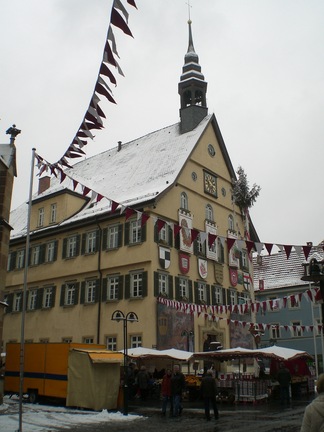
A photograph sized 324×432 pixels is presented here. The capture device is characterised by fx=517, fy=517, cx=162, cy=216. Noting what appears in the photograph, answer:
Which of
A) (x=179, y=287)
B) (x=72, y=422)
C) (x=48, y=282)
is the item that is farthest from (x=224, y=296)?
(x=72, y=422)

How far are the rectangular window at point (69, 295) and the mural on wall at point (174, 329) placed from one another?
269 inches

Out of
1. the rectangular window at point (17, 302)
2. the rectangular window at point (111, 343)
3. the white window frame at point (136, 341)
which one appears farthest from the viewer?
the rectangular window at point (17, 302)

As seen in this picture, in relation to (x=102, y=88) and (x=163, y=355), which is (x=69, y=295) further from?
(x=102, y=88)

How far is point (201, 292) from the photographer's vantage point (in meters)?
31.4

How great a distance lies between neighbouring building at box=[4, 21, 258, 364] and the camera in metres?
28.5

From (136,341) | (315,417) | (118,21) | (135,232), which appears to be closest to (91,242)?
(135,232)

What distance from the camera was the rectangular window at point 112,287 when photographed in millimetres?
29391

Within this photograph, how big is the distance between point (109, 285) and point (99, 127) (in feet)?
62.0

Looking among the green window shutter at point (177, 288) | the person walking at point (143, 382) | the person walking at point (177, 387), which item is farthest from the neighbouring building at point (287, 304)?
the person walking at point (177, 387)

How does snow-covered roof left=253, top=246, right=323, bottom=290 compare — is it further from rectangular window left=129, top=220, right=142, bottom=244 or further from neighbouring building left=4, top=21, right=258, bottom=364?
rectangular window left=129, top=220, right=142, bottom=244

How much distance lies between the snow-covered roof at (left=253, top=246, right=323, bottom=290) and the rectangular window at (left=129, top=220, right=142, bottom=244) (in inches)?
878

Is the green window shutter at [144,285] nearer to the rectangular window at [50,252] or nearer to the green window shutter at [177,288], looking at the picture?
the green window shutter at [177,288]

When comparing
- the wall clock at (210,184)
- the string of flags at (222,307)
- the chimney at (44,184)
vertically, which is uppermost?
the chimney at (44,184)

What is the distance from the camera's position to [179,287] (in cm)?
2959
